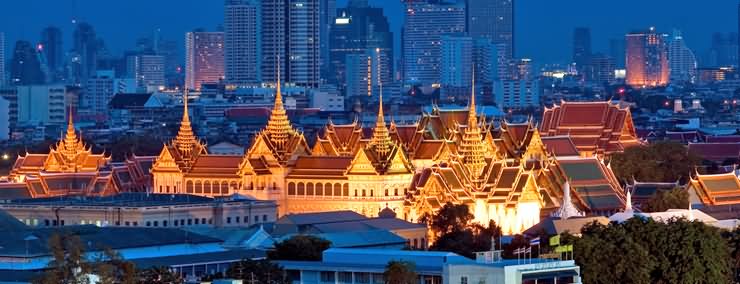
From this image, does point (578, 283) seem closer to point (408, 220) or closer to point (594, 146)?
point (408, 220)

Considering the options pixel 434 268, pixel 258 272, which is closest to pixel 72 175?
pixel 434 268

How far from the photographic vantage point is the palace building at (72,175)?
115500mm

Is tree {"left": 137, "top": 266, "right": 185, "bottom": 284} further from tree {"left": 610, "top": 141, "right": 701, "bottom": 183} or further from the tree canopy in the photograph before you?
tree {"left": 610, "top": 141, "right": 701, "bottom": 183}

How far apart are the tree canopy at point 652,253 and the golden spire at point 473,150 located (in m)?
23.5

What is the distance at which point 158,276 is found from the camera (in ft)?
231

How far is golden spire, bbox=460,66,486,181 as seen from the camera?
4245 inches

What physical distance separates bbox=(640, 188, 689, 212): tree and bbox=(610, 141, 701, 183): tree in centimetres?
1116

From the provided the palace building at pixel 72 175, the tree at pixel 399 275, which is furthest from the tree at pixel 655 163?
the tree at pixel 399 275

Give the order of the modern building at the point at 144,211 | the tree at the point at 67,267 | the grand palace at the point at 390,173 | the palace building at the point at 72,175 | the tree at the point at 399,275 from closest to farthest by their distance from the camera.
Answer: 1. the tree at the point at 67,267
2. the tree at the point at 399,275
3. the modern building at the point at 144,211
4. the grand palace at the point at 390,173
5. the palace building at the point at 72,175

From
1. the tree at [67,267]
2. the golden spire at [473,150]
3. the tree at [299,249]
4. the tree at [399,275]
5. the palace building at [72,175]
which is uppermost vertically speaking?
the golden spire at [473,150]

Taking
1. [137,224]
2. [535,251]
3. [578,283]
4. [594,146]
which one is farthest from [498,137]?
[578,283]

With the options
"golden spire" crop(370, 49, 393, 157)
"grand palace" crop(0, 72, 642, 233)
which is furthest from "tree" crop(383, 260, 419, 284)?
"golden spire" crop(370, 49, 393, 157)

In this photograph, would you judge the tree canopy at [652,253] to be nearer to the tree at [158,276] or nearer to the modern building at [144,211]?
the tree at [158,276]

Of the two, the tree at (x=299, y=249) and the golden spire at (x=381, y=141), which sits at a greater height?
the golden spire at (x=381, y=141)
